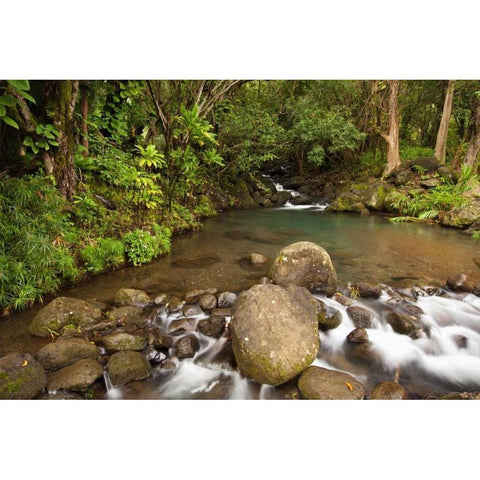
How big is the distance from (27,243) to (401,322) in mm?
5137

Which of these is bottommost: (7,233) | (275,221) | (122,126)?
(275,221)

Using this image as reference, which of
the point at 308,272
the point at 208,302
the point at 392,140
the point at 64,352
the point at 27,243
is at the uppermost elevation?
the point at 392,140

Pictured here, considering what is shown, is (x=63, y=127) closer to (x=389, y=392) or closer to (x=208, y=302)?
(x=208, y=302)

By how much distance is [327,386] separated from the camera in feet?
9.05

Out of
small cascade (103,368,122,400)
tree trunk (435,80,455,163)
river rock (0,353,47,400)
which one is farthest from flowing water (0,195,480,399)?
tree trunk (435,80,455,163)

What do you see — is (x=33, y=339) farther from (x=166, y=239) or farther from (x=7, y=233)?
(x=166, y=239)

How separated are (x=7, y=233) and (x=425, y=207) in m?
12.9

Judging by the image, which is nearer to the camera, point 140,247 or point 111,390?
point 111,390

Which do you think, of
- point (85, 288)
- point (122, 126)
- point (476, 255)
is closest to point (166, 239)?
point (85, 288)

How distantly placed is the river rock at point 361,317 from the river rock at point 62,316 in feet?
11.6

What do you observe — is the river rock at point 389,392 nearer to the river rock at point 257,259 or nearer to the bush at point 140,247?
the river rock at point 257,259

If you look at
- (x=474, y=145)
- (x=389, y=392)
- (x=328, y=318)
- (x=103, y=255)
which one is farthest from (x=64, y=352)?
(x=474, y=145)

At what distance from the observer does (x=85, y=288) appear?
4734 mm

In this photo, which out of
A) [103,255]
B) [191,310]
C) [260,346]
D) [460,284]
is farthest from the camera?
[103,255]
